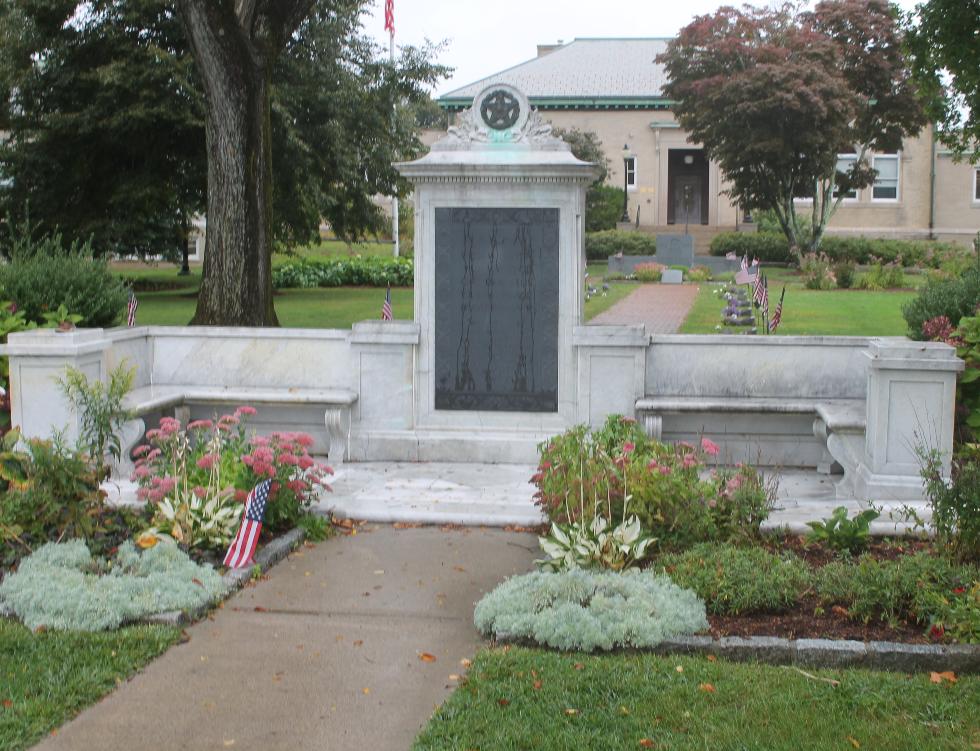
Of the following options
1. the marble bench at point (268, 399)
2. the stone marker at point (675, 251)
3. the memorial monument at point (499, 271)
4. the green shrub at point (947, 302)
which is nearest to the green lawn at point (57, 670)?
the marble bench at point (268, 399)

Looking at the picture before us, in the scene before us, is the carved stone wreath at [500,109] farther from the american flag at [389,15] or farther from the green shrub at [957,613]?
the american flag at [389,15]

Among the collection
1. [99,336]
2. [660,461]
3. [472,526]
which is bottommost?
[472,526]


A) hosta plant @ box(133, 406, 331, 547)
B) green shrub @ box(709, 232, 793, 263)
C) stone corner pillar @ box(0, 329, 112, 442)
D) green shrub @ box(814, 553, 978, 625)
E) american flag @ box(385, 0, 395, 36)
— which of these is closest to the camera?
green shrub @ box(814, 553, 978, 625)

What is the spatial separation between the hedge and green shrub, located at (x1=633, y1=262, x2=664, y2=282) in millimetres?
5409

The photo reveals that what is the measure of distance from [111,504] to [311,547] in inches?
61.9

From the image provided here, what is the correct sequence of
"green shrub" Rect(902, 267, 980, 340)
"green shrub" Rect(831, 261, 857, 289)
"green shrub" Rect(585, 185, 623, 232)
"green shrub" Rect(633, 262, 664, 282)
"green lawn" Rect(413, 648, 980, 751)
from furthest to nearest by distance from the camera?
"green shrub" Rect(585, 185, 623, 232) < "green shrub" Rect(633, 262, 664, 282) < "green shrub" Rect(831, 261, 857, 289) < "green shrub" Rect(902, 267, 980, 340) < "green lawn" Rect(413, 648, 980, 751)

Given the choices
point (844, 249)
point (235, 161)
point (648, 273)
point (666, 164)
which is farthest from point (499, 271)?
point (666, 164)

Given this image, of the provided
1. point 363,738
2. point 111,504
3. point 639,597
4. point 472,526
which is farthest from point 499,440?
point 363,738

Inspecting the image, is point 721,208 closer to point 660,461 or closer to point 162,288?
point 162,288

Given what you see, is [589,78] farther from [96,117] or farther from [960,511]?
[960,511]

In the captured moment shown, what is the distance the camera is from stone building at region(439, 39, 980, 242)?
55.0 metres

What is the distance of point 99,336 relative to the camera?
10484mm

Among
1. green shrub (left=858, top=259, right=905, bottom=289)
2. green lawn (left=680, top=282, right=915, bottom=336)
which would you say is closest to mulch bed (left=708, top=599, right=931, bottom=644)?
green lawn (left=680, top=282, right=915, bottom=336)

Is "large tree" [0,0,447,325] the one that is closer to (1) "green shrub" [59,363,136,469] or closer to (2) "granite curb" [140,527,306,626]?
(1) "green shrub" [59,363,136,469]
